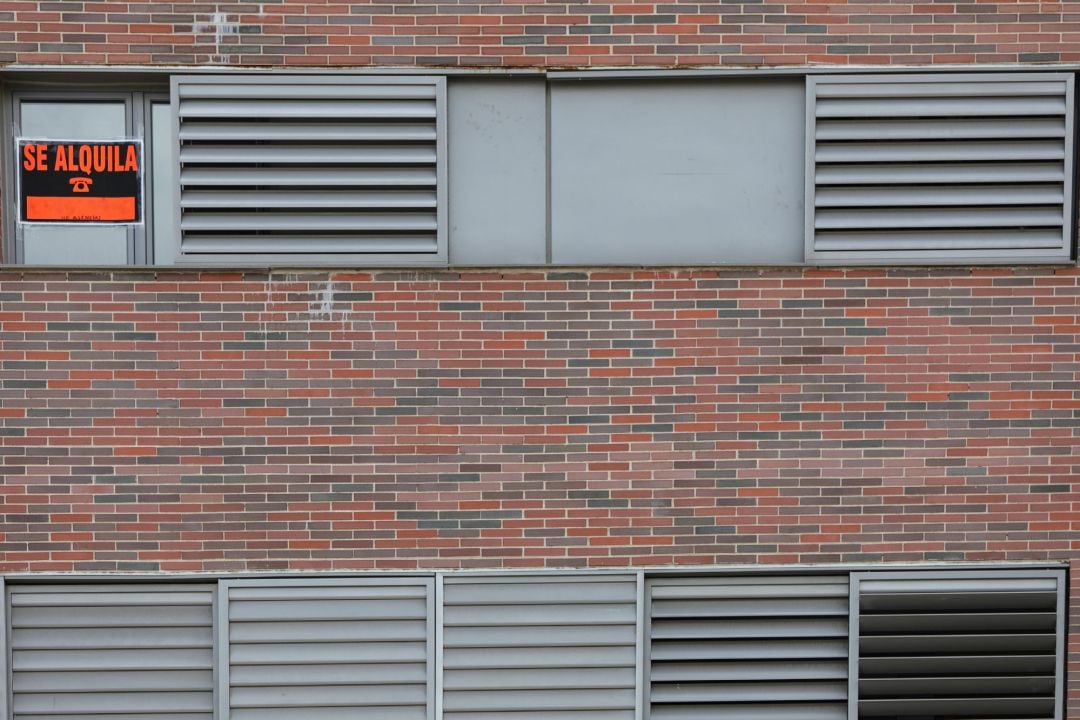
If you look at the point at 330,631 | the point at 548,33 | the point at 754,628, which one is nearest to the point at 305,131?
the point at 548,33

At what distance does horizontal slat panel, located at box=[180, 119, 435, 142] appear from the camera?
5.28m

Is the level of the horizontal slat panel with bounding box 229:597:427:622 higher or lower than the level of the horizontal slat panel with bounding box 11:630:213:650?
higher

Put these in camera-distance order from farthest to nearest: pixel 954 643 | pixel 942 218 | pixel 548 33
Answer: pixel 954 643 < pixel 942 218 < pixel 548 33

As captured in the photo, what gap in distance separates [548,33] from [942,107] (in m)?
2.40

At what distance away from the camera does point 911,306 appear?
17.4 ft

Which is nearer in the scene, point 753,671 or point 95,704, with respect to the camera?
point 95,704

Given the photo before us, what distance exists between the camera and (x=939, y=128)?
5336 mm

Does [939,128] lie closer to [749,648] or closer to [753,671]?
[749,648]

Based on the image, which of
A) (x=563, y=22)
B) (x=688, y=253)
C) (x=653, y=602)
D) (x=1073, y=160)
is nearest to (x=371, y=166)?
(x=563, y=22)

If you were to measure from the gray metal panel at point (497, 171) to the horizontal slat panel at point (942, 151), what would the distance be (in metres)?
1.71

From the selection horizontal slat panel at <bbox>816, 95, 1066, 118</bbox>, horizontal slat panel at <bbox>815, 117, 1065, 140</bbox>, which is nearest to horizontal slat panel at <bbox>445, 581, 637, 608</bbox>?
horizontal slat panel at <bbox>815, 117, 1065, 140</bbox>

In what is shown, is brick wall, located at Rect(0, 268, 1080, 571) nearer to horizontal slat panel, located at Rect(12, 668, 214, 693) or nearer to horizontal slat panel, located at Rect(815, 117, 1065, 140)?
horizontal slat panel, located at Rect(12, 668, 214, 693)

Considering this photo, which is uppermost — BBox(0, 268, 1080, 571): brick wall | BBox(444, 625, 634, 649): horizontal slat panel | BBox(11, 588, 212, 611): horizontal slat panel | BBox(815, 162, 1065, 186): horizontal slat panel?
BBox(815, 162, 1065, 186): horizontal slat panel

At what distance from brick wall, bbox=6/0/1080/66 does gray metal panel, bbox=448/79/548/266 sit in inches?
8.4
